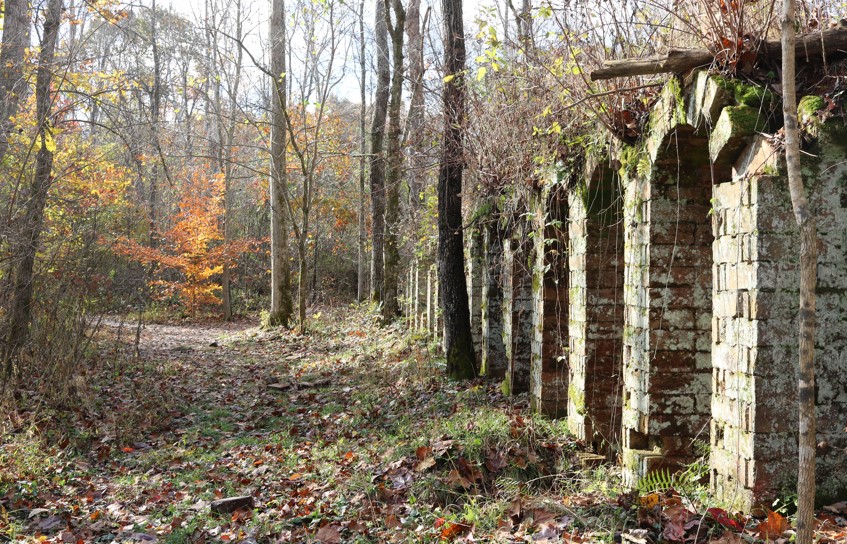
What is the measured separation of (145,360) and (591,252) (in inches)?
352

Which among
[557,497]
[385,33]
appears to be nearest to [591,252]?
[557,497]

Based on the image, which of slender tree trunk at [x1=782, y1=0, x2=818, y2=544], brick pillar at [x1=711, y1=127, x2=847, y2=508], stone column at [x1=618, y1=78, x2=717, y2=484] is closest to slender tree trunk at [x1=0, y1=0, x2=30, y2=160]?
stone column at [x1=618, y1=78, x2=717, y2=484]

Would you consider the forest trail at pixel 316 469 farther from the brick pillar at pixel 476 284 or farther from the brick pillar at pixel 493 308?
the brick pillar at pixel 476 284

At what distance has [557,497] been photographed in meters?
5.23

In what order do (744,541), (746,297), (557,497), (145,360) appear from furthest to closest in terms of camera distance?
1. (145,360)
2. (557,497)
3. (746,297)
4. (744,541)

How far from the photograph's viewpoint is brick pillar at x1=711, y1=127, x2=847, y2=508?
407 centimetres

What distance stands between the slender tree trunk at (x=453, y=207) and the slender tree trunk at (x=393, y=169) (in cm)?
559

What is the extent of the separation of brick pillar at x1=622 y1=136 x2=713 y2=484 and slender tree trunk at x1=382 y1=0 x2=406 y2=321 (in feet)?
34.5

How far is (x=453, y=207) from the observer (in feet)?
33.3

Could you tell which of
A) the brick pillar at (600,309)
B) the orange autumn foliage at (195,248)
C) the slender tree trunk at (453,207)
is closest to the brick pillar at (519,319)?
the slender tree trunk at (453,207)

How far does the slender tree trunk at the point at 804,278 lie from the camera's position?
2.87 metres

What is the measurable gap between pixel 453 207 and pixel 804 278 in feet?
24.4

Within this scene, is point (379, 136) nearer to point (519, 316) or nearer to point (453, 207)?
point (453, 207)

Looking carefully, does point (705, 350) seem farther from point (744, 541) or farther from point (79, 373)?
point (79, 373)
